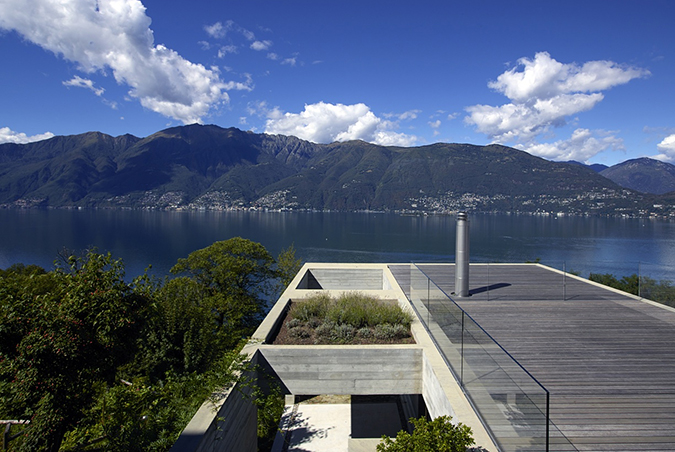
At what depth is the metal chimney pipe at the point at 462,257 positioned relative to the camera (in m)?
9.22

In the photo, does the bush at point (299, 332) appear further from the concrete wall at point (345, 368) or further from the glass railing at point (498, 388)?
the glass railing at point (498, 388)

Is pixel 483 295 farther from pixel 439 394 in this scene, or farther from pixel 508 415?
pixel 508 415

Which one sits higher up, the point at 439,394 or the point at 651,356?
the point at 651,356

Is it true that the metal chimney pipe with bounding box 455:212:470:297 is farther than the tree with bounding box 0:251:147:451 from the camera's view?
Yes

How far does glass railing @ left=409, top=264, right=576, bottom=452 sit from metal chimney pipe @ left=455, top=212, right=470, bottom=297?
337 cm

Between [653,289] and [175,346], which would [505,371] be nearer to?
[175,346]

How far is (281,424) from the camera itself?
10445mm

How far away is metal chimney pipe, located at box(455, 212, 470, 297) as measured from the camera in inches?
363

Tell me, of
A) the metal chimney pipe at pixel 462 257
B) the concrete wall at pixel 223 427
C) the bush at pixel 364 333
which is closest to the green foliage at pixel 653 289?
the metal chimney pipe at pixel 462 257

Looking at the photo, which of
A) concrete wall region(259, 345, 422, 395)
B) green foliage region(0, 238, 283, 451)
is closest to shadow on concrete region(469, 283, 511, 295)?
concrete wall region(259, 345, 422, 395)

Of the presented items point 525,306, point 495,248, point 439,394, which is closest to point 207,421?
point 439,394

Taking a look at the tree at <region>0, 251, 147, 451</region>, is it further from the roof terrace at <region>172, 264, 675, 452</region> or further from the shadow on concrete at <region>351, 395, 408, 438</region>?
the shadow on concrete at <region>351, 395, 408, 438</region>

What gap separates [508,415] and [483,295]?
621 centimetres

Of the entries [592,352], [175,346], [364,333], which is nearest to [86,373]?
[175,346]
